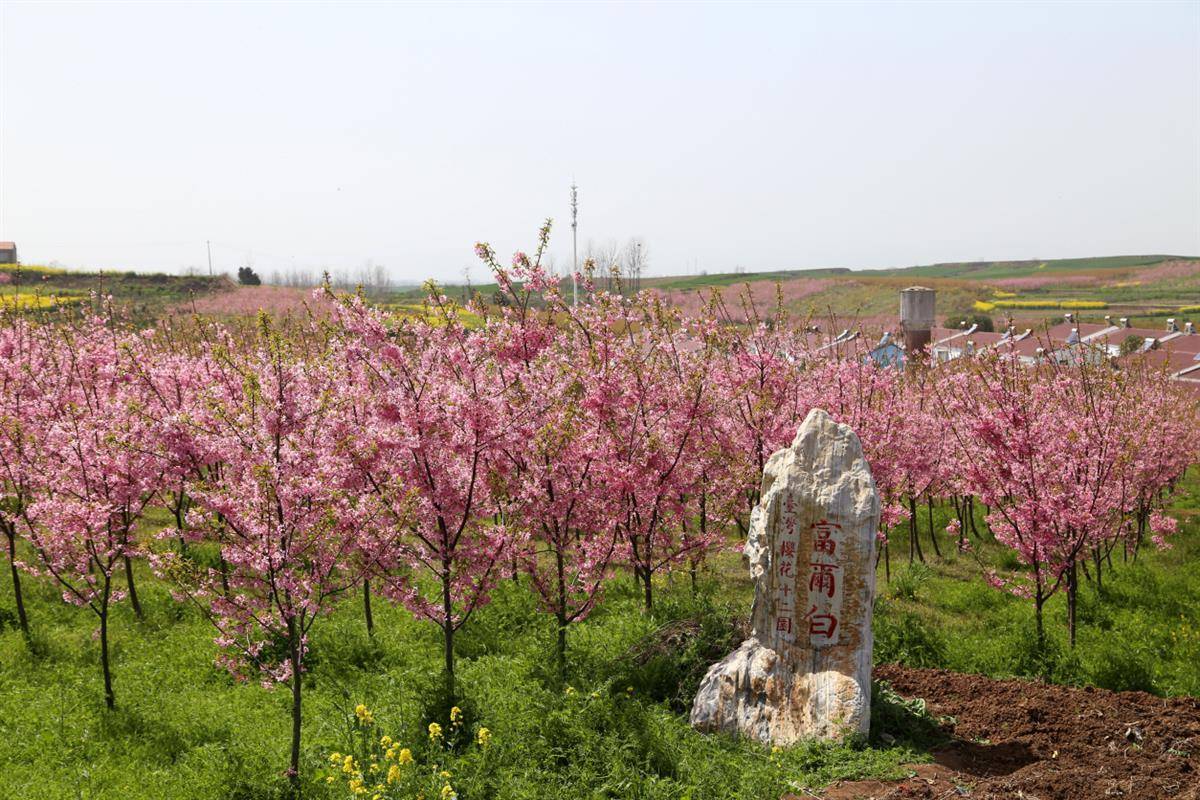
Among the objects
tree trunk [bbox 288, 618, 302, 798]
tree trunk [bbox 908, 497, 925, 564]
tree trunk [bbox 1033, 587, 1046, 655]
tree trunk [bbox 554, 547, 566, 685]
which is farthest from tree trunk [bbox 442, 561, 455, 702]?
tree trunk [bbox 908, 497, 925, 564]

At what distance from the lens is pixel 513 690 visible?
8422mm

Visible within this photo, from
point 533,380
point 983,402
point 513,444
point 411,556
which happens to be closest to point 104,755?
point 411,556

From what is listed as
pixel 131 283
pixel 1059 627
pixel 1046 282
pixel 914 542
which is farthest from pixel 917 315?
pixel 1046 282

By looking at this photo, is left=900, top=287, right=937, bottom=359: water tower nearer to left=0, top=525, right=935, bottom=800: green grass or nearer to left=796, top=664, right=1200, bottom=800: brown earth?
left=0, top=525, right=935, bottom=800: green grass

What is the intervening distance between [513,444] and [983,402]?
784 cm

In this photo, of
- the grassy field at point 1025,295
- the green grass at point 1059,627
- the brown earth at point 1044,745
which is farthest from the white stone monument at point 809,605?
the grassy field at point 1025,295

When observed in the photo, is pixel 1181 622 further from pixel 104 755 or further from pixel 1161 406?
pixel 104 755

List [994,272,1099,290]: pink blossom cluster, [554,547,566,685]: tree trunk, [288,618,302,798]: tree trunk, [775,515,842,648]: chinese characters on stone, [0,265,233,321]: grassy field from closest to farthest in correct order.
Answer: [288,618,302,798]: tree trunk
[775,515,842,648]: chinese characters on stone
[554,547,566,685]: tree trunk
[0,265,233,321]: grassy field
[994,272,1099,290]: pink blossom cluster

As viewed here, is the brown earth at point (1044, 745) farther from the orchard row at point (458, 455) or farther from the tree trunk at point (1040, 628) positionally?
the orchard row at point (458, 455)

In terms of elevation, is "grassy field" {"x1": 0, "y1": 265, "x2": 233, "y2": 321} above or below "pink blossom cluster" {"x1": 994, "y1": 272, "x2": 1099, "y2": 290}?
below

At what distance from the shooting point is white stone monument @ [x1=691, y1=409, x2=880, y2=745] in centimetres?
770

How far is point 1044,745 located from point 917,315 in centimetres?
2849

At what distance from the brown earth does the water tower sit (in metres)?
26.0

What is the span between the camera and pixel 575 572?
994 cm
